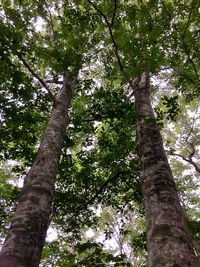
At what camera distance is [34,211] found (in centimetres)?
520

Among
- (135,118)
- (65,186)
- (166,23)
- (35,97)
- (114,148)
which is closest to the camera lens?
(135,118)

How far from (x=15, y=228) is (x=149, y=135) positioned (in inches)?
139

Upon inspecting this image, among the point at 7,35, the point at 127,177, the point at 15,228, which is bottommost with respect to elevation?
the point at 15,228

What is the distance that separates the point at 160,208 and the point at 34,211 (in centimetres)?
209

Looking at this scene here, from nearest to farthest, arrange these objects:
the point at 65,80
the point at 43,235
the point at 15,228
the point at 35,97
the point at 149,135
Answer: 1. the point at 15,228
2. the point at 43,235
3. the point at 149,135
4. the point at 35,97
5. the point at 65,80

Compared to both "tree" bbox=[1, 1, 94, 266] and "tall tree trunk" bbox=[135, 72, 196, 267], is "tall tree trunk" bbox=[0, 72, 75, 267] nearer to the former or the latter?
"tree" bbox=[1, 1, 94, 266]

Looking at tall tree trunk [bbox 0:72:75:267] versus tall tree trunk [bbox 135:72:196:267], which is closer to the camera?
tall tree trunk [bbox 135:72:196:267]

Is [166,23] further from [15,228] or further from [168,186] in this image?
[15,228]

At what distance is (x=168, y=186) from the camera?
5.18 m

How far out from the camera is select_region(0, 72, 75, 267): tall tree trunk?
435 cm

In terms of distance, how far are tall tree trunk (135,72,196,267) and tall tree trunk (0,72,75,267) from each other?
1.73 metres

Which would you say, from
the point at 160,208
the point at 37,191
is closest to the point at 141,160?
the point at 160,208

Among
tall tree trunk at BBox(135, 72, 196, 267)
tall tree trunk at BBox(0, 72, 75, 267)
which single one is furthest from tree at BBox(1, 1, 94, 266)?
tall tree trunk at BBox(135, 72, 196, 267)

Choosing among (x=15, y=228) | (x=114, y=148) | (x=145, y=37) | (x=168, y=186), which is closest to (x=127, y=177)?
(x=114, y=148)
